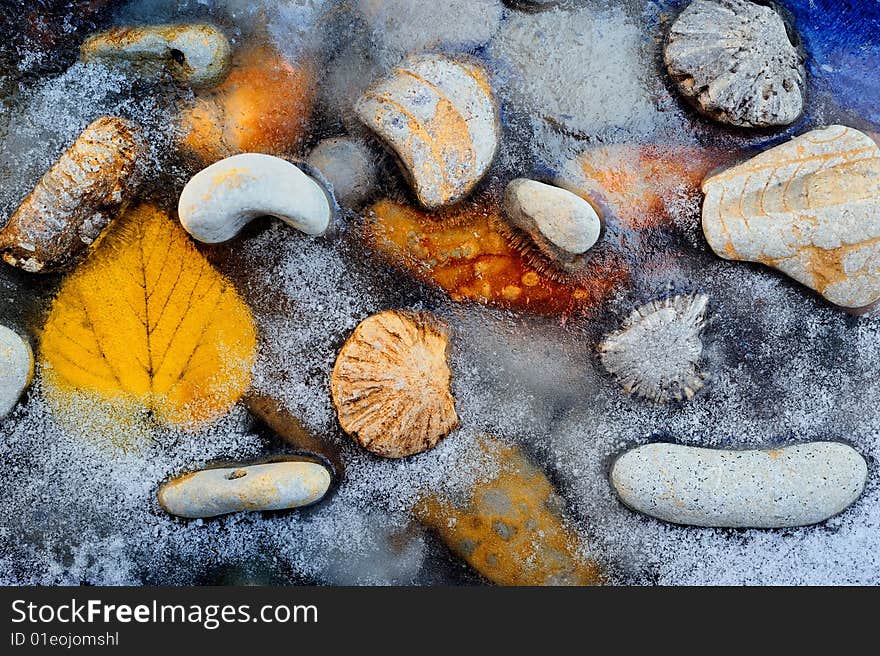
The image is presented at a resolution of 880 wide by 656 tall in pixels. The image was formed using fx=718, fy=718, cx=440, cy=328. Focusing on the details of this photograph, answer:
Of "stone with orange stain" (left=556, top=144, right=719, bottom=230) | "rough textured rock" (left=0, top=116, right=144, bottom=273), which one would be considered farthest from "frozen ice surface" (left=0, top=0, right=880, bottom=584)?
"rough textured rock" (left=0, top=116, right=144, bottom=273)

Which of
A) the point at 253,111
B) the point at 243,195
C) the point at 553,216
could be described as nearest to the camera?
the point at 243,195

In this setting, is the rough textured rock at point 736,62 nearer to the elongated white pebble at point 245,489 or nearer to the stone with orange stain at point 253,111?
the stone with orange stain at point 253,111

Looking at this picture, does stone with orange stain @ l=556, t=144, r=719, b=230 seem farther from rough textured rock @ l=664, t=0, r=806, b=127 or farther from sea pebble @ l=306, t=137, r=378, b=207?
sea pebble @ l=306, t=137, r=378, b=207

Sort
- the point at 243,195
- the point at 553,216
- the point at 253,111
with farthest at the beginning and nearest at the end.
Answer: the point at 253,111, the point at 553,216, the point at 243,195

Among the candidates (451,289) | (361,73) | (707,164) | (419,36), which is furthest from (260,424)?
(707,164)

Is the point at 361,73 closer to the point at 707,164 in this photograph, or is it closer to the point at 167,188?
the point at 167,188

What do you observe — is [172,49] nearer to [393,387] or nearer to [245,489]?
[393,387]

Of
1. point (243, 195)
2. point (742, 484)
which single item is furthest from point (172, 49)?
point (742, 484)
